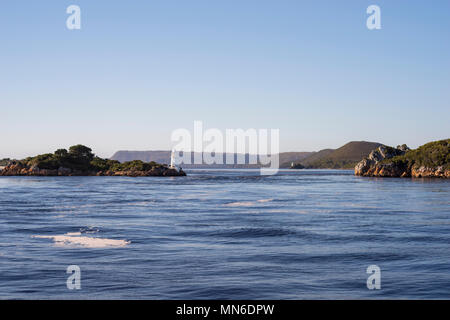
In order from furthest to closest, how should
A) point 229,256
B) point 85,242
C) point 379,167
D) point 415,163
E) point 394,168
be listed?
point 379,167 → point 394,168 → point 415,163 → point 85,242 → point 229,256

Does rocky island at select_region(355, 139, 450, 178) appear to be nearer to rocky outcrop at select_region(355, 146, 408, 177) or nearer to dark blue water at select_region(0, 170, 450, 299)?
rocky outcrop at select_region(355, 146, 408, 177)

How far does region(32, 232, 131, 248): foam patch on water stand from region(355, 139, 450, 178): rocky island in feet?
489

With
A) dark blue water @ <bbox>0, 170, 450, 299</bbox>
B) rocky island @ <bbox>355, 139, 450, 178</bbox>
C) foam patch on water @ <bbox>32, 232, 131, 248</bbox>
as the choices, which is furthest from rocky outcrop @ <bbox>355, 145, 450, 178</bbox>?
Answer: foam patch on water @ <bbox>32, 232, 131, 248</bbox>

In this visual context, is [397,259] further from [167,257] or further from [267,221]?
[267,221]

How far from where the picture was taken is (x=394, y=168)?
17475cm

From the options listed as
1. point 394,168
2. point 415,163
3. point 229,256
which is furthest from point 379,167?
point 229,256

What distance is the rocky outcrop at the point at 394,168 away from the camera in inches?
6342

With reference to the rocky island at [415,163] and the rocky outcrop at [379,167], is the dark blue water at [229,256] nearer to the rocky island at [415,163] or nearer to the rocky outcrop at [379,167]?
the rocky island at [415,163]

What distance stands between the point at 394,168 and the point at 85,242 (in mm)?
163561

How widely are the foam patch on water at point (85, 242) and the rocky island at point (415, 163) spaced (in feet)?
489

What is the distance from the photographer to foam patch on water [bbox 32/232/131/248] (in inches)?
1015

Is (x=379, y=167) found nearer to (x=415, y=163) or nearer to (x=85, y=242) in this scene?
(x=415, y=163)

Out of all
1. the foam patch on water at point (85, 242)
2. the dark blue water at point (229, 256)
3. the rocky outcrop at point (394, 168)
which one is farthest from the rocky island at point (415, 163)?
the foam patch on water at point (85, 242)

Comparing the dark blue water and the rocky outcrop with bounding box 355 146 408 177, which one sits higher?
the rocky outcrop with bounding box 355 146 408 177
